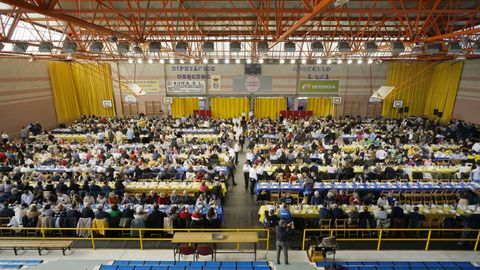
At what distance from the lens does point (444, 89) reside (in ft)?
98.9

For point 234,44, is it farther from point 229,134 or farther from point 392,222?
point 392,222

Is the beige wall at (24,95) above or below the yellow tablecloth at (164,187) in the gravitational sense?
above

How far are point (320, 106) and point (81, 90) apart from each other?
2699cm

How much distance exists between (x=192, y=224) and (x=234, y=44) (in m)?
10.3

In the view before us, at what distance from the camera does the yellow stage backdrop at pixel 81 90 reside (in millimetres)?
29766

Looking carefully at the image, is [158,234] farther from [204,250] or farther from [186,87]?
[186,87]

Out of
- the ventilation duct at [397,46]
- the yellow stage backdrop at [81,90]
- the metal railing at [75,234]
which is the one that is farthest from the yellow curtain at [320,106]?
the metal railing at [75,234]

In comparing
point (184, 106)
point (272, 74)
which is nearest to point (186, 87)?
point (184, 106)

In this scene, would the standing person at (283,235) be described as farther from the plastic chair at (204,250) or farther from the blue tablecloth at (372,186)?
the blue tablecloth at (372,186)

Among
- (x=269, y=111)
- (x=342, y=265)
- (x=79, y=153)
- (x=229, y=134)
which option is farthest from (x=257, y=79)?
(x=342, y=265)

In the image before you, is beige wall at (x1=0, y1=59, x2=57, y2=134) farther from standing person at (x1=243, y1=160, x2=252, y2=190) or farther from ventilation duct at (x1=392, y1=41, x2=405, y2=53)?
ventilation duct at (x1=392, y1=41, x2=405, y2=53)

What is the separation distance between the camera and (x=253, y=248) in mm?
10242

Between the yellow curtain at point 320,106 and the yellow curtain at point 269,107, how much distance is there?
3034 mm

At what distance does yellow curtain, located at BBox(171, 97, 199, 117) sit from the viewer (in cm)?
3331
